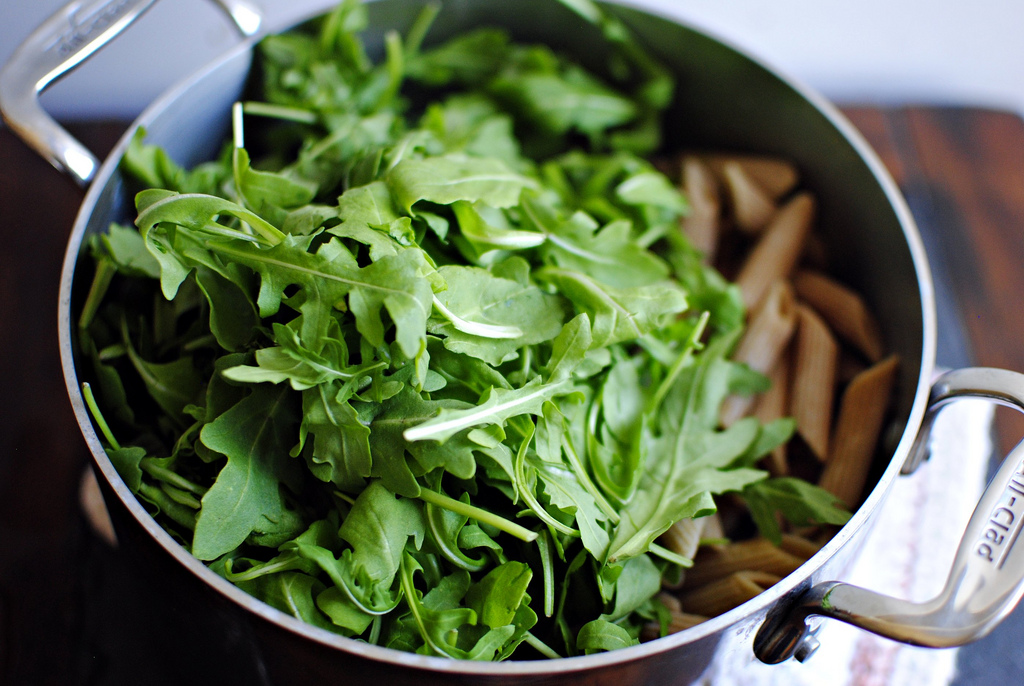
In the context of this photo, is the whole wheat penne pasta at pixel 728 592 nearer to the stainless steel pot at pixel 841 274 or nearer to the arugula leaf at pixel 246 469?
the stainless steel pot at pixel 841 274

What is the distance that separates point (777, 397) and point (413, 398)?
1.41ft

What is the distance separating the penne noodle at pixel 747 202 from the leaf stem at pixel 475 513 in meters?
0.53

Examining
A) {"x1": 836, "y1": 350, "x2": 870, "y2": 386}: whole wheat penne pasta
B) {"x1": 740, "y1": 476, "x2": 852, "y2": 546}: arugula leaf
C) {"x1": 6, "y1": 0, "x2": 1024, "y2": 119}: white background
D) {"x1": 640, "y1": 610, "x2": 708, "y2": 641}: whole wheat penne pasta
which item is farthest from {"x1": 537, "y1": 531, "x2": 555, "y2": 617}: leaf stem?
{"x1": 6, "y1": 0, "x2": 1024, "y2": 119}: white background

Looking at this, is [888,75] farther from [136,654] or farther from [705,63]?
[136,654]

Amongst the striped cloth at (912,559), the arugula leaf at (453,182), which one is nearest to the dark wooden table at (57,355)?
the striped cloth at (912,559)

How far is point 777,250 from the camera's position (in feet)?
2.82

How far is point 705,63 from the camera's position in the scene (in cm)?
90

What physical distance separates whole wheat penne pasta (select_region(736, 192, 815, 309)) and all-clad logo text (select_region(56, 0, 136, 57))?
0.66 meters

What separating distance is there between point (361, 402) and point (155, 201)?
20 centimetres

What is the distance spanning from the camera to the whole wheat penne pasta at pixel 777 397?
76 cm

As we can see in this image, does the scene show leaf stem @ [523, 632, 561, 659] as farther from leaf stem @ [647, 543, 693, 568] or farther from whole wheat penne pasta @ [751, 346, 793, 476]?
whole wheat penne pasta @ [751, 346, 793, 476]

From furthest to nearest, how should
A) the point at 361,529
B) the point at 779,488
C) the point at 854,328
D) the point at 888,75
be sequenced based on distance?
the point at 888,75, the point at 854,328, the point at 779,488, the point at 361,529

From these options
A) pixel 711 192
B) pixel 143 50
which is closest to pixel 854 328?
pixel 711 192

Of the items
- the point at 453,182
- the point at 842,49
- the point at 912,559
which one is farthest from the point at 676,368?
the point at 842,49
